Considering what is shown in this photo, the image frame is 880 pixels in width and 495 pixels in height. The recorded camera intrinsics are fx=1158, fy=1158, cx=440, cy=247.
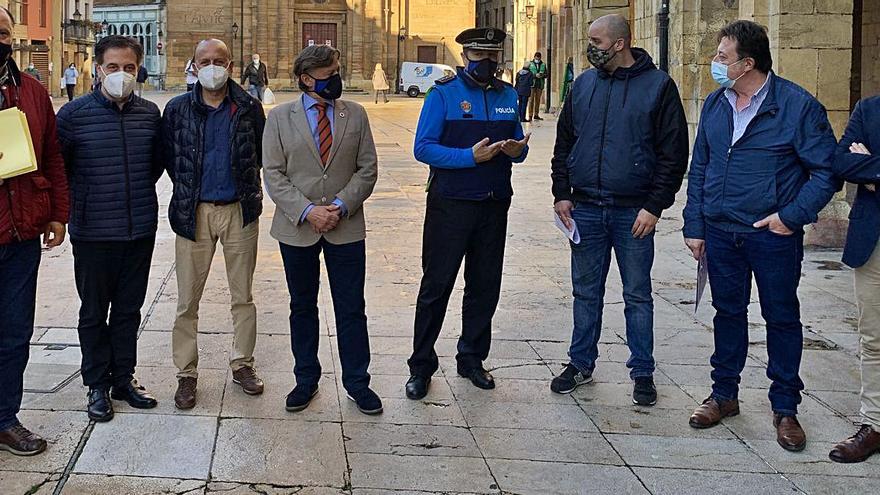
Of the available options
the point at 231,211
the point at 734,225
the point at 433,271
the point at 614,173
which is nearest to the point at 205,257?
the point at 231,211

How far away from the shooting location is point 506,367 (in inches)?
285

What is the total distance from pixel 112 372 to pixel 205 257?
2.61ft

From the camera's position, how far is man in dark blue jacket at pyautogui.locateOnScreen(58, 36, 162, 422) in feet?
19.7

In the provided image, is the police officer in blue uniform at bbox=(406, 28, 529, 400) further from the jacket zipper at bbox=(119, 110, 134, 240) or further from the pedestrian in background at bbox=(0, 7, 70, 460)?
the pedestrian in background at bbox=(0, 7, 70, 460)

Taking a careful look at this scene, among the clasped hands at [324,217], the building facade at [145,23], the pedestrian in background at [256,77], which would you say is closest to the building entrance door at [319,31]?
the building facade at [145,23]

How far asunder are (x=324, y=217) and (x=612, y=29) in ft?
6.19

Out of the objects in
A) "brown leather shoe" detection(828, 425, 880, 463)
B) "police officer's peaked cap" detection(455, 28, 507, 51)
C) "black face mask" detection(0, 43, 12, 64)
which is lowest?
"brown leather shoe" detection(828, 425, 880, 463)

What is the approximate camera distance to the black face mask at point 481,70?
6.49 metres

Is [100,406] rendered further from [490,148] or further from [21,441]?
[490,148]

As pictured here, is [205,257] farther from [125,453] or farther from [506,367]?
[506,367]

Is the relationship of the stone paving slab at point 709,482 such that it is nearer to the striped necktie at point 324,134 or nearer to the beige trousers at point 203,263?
the striped necktie at point 324,134

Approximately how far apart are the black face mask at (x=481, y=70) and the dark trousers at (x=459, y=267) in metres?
0.69

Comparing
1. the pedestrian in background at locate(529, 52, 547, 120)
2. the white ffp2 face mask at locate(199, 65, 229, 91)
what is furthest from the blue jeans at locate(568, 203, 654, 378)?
the pedestrian in background at locate(529, 52, 547, 120)

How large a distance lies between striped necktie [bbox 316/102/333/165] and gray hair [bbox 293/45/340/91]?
0.47ft
